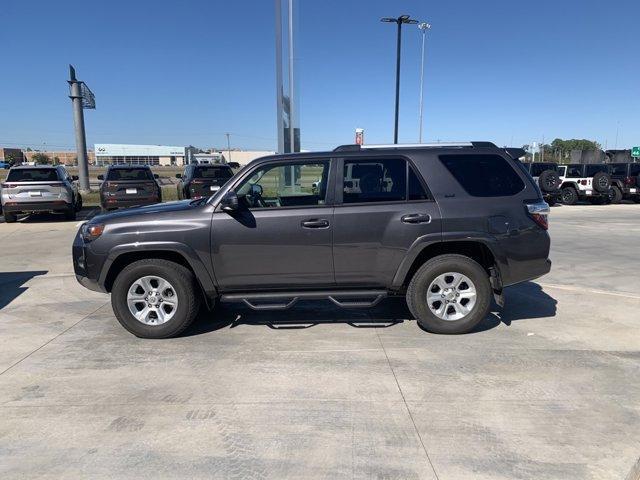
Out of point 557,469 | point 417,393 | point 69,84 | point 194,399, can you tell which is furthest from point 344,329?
point 69,84

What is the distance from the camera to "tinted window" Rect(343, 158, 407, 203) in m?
4.89

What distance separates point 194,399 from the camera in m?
3.69

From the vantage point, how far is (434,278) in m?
4.85

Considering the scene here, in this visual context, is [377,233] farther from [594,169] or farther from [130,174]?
[594,169]

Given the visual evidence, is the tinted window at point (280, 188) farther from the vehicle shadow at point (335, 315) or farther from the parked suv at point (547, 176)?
the parked suv at point (547, 176)

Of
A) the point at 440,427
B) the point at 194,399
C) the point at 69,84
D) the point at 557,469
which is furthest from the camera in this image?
the point at 69,84

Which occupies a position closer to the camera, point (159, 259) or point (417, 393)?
point (417, 393)

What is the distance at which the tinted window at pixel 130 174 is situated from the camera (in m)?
15.0

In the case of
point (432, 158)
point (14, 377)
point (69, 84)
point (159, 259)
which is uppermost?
point (69, 84)

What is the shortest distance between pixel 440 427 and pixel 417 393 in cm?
48

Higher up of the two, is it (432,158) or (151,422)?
(432,158)

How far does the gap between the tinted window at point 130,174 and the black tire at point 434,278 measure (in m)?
12.2

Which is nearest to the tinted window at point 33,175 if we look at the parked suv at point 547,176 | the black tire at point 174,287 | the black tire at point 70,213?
the black tire at point 70,213

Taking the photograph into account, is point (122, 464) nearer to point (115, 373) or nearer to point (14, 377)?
point (115, 373)
